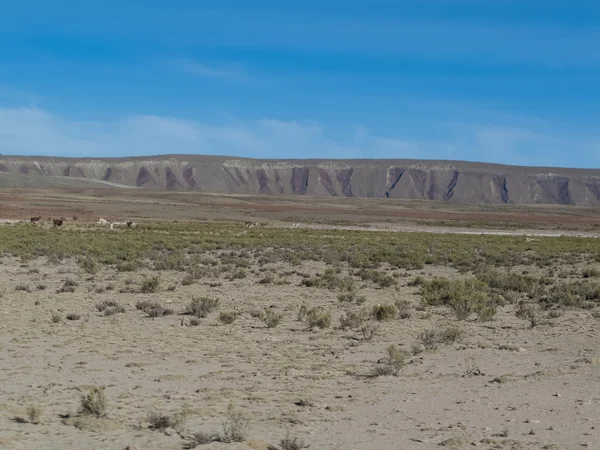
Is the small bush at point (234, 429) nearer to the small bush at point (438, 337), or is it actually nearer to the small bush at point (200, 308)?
the small bush at point (438, 337)

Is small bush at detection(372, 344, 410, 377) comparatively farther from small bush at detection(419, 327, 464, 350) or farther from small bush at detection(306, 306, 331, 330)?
small bush at detection(306, 306, 331, 330)

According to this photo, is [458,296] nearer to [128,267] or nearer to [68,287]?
[68,287]

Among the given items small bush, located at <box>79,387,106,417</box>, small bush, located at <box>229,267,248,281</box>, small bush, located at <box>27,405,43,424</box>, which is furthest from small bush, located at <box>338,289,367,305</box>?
small bush, located at <box>27,405,43,424</box>

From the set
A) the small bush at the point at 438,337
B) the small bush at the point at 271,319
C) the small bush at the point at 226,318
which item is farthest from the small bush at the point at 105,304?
the small bush at the point at 438,337

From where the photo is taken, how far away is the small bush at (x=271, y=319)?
13.8 m

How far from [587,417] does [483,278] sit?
1508 cm

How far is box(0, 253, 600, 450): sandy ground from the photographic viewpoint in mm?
7223

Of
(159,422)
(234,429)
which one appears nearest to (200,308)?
(159,422)

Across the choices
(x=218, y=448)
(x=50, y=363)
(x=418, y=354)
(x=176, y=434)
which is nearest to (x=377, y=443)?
(x=218, y=448)

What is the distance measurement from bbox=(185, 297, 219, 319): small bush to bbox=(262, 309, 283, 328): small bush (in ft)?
3.89

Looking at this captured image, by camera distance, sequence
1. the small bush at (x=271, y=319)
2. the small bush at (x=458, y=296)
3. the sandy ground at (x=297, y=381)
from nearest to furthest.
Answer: the sandy ground at (x=297, y=381), the small bush at (x=271, y=319), the small bush at (x=458, y=296)

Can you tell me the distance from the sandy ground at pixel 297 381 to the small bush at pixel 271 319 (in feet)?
0.44

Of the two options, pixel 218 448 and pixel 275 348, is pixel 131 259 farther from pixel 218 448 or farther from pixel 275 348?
pixel 218 448

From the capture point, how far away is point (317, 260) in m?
29.3
